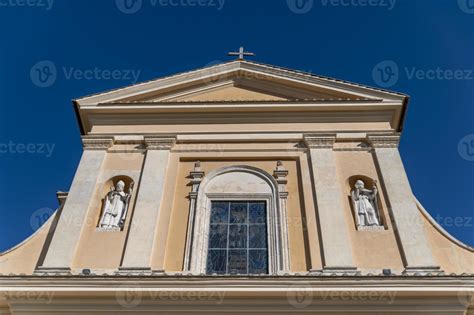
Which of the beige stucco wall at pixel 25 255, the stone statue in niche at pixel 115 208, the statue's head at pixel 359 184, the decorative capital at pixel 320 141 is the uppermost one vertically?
the decorative capital at pixel 320 141

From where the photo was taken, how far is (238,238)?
10977mm

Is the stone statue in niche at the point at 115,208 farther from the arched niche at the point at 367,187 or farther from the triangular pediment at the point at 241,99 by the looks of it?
the arched niche at the point at 367,187

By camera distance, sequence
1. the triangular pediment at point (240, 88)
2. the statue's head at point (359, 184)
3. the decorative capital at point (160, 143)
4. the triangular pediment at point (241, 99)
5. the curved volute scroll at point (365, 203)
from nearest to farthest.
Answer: the curved volute scroll at point (365, 203), the statue's head at point (359, 184), the decorative capital at point (160, 143), the triangular pediment at point (241, 99), the triangular pediment at point (240, 88)

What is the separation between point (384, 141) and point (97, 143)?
21.8 ft

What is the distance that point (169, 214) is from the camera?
1110 centimetres

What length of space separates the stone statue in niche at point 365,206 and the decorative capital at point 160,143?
429 centimetres

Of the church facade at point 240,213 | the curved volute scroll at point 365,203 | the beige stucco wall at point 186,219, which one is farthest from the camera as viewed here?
the curved volute scroll at point 365,203

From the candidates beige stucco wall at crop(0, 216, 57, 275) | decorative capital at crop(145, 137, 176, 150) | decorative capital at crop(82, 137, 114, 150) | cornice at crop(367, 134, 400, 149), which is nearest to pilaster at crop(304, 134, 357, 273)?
cornice at crop(367, 134, 400, 149)

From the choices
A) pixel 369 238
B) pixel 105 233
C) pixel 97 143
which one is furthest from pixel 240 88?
pixel 369 238

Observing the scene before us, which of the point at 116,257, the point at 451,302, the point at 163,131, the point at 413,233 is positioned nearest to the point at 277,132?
the point at 163,131

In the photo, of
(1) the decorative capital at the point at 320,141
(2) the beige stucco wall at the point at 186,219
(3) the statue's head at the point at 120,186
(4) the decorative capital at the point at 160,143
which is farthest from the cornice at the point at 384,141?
(3) the statue's head at the point at 120,186

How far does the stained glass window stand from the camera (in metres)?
10.4

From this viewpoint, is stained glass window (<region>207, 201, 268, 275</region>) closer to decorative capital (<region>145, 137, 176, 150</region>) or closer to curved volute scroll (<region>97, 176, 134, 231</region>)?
curved volute scroll (<region>97, 176, 134, 231</region>)

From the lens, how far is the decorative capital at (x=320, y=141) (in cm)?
1245
